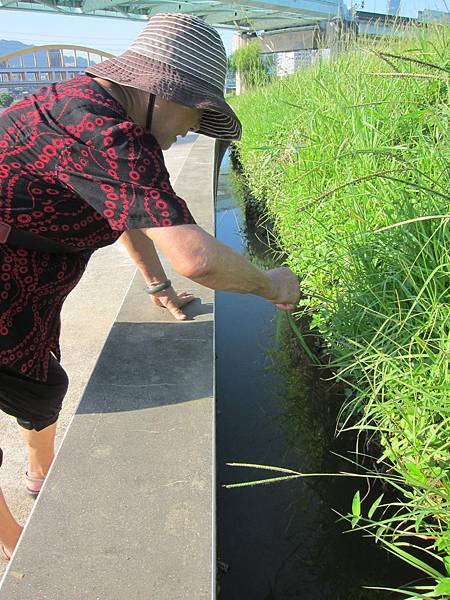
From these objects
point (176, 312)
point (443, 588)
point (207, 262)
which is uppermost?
point (207, 262)

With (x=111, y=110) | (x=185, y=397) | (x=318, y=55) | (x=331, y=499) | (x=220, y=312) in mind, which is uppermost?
(x=111, y=110)

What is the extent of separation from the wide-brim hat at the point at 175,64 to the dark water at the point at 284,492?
1.53m

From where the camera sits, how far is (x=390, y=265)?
2043 mm

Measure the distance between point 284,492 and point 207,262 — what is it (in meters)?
1.30

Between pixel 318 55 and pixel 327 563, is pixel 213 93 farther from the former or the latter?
pixel 318 55

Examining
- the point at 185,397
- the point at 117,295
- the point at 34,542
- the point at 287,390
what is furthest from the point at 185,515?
the point at 117,295

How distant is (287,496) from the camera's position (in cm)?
205

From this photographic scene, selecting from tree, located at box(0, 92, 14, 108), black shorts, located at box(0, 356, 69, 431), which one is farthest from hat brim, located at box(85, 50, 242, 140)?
tree, located at box(0, 92, 14, 108)

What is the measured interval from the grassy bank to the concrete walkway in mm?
490

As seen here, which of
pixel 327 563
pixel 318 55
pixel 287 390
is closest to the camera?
pixel 327 563

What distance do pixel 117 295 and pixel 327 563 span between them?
7.31 ft

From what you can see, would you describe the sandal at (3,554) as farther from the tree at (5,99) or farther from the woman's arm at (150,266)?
the tree at (5,99)

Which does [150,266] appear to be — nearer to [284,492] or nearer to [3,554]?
[284,492]

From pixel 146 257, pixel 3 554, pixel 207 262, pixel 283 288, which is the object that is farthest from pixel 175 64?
pixel 3 554
